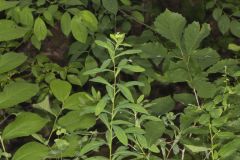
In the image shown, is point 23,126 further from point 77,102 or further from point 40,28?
point 40,28

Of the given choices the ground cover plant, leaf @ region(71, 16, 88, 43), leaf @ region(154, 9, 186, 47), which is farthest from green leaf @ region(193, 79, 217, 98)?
leaf @ region(71, 16, 88, 43)

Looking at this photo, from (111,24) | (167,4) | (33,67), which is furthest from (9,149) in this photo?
(167,4)

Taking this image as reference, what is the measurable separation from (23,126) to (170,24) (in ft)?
1.62

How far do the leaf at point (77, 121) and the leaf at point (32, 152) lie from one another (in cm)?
11

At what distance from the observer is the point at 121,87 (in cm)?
96

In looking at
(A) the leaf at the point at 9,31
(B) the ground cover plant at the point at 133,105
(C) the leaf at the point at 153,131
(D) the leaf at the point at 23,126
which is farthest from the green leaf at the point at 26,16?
(C) the leaf at the point at 153,131

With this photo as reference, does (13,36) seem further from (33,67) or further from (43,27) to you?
(33,67)

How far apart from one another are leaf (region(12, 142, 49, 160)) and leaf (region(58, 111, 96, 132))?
108 millimetres

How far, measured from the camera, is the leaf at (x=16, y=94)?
1.06 metres

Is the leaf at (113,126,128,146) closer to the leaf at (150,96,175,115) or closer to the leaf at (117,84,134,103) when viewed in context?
the leaf at (117,84,134,103)

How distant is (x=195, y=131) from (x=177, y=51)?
0.38m

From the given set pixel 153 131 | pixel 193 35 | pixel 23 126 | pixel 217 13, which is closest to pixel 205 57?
pixel 193 35

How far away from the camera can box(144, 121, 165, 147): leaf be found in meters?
1.01

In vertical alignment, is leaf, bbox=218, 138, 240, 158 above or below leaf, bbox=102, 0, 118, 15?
above
